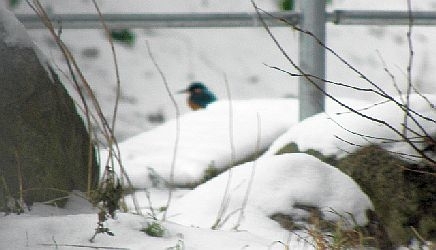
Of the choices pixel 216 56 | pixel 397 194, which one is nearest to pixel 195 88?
pixel 216 56

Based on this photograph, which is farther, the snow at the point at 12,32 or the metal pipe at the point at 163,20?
the metal pipe at the point at 163,20

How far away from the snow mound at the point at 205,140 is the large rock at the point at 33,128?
1.07 m

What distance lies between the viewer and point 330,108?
3.43m

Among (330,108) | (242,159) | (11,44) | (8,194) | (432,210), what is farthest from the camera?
(330,108)

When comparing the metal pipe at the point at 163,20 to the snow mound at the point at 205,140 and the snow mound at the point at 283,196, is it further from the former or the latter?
the snow mound at the point at 283,196

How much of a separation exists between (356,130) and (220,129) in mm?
1235

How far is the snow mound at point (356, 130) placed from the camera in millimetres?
A: 2238

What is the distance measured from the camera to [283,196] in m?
2.08

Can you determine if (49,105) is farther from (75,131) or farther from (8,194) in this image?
(8,194)

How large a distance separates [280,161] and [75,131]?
51 centimetres

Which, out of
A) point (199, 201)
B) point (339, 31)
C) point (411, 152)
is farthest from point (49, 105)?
point (339, 31)

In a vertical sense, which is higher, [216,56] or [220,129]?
[216,56]

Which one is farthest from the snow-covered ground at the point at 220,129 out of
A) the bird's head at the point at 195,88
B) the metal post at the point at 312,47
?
the metal post at the point at 312,47

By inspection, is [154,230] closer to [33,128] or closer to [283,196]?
[33,128]
